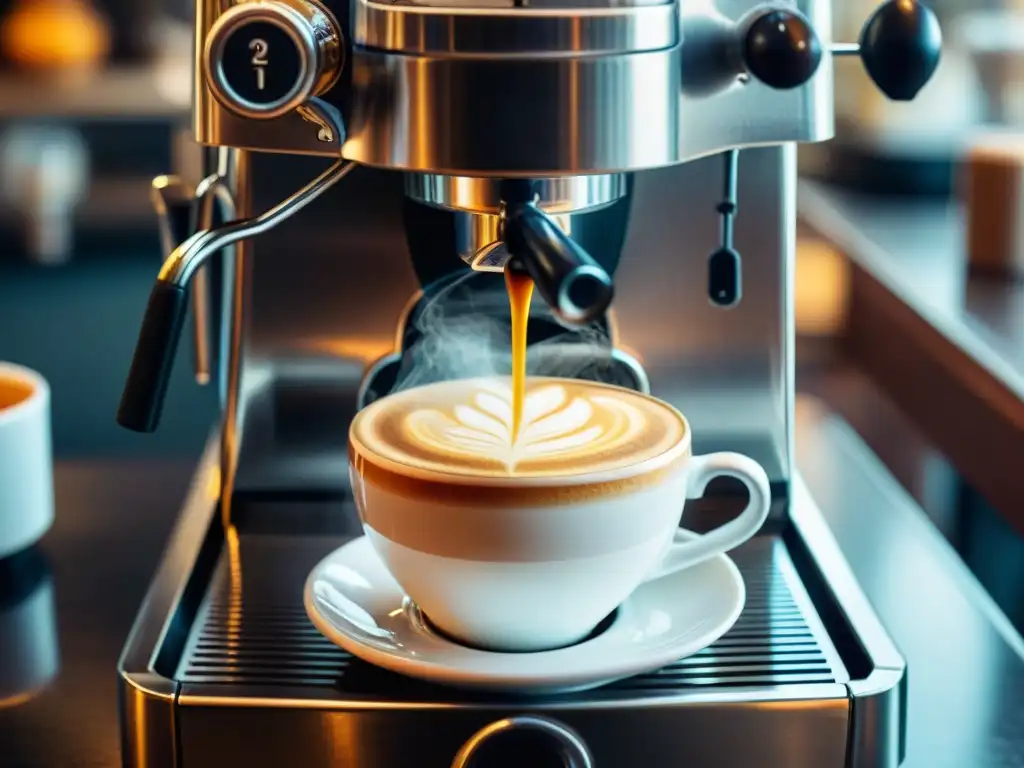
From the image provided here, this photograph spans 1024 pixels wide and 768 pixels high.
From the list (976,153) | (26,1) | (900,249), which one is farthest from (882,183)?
(26,1)

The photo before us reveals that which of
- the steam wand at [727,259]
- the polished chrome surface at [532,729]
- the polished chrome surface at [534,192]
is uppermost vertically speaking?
the polished chrome surface at [534,192]

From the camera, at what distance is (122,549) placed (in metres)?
0.72

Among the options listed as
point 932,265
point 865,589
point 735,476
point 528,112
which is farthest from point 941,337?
point 528,112

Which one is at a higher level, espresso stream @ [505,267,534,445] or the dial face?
the dial face

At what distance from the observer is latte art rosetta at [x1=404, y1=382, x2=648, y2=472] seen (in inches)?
21.2

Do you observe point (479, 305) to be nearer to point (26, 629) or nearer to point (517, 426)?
point (517, 426)

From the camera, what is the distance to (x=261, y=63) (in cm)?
48

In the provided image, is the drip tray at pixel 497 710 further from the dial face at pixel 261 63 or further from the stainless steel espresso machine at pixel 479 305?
the dial face at pixel 261 63

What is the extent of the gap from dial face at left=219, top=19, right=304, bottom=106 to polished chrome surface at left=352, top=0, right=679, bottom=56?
37mm

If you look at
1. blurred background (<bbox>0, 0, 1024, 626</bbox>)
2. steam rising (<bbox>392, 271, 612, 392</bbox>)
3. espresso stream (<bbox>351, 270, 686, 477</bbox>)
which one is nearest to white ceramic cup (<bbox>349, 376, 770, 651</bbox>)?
→ espresso stream (<bbox>351, 270, 686, 477</bbox>)

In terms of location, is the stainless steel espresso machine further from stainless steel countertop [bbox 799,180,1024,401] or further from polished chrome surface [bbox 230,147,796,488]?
stainless steel countertop [bbox 799,180,1024,401]

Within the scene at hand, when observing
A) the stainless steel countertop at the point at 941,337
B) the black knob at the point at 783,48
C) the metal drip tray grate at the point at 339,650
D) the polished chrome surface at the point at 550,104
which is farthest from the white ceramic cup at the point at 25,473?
the stainless steel countertop at the point at 941,337

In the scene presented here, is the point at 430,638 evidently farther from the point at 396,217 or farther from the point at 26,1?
the point at 26,1

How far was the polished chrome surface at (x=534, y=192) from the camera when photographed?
1.63 feet
